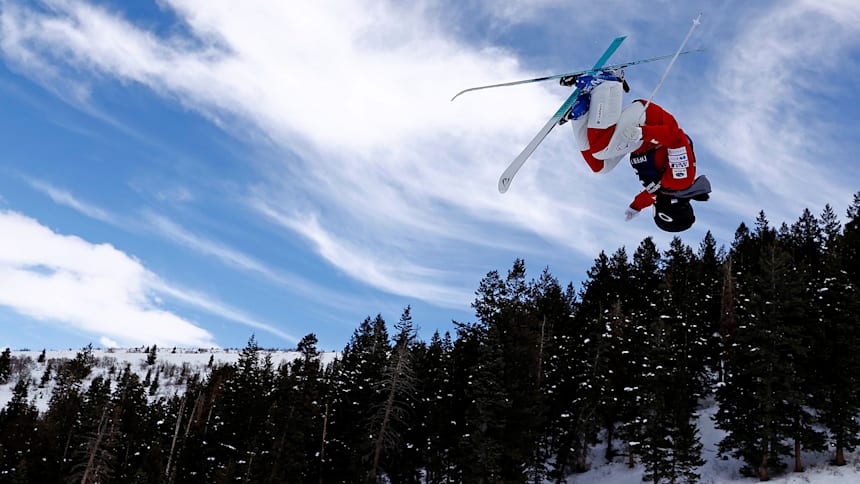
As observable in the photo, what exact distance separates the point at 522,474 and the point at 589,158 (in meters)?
29.8

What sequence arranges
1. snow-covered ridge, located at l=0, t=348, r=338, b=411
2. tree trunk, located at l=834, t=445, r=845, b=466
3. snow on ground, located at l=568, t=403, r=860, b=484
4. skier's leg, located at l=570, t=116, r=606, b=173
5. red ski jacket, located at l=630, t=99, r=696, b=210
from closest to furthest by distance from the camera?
1. red ski jacket, located at l=630, t=99, r=696, b=210
2. skier's leg, located at l=570, t=116, r=606, b=173
3. snow on ground, located at l=568, t=403, r=860, b=484
4. tree trunk, located at l=834, t=445, r=845, b=466
5. snow-covered ridge, located at l=0, t=348, r=338, b=411

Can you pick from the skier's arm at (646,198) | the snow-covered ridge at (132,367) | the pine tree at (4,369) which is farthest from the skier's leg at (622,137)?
the pine tree at (4,369)

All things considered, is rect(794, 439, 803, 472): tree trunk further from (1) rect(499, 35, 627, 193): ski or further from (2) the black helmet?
(1) rect(499, 35, 627, 193): ski

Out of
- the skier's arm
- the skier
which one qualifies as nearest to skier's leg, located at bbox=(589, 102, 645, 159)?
the skier

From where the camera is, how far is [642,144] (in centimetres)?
688

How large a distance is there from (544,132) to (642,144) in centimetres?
111

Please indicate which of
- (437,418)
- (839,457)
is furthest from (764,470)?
(437,418)

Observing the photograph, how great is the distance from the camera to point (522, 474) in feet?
109

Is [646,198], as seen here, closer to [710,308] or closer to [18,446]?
[710,308]

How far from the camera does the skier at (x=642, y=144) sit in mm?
6531

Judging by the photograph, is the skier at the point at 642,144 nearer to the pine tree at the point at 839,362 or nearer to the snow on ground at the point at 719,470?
the snow on ground at the point at 719,470

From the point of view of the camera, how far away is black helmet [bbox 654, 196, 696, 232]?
281 inches

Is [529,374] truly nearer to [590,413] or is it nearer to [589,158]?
[590,413]

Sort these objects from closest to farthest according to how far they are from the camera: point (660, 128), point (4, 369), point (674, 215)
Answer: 1. point (660, 128)
2. point (674, 215)
3. point (4, 369)
